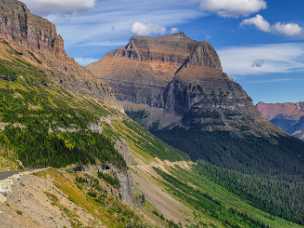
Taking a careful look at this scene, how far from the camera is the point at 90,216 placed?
12169 cm

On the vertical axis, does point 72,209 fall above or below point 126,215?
above

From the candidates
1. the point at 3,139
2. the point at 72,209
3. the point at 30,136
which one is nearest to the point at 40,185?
the point at 72,209

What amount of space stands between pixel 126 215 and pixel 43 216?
184ft

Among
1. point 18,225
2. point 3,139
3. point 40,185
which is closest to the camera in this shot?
point 18,225

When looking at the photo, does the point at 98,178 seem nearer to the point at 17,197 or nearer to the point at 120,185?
the point at 120,185

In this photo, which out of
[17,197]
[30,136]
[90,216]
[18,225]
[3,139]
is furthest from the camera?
[30,136]

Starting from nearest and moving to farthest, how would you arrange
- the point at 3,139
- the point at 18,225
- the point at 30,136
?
1. the point at 18,225
2. the point at 3,139
3. the point at 30,136

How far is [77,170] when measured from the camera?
596 feet

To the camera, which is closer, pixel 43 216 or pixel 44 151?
→ pixel 43 216

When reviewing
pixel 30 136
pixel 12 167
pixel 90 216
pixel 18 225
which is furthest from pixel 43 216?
pixel 30 136

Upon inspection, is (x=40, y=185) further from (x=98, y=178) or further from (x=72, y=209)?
(x=98, y=178)

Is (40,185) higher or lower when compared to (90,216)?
higher

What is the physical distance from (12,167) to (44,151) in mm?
34851

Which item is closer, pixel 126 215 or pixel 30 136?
pixel 126 215
